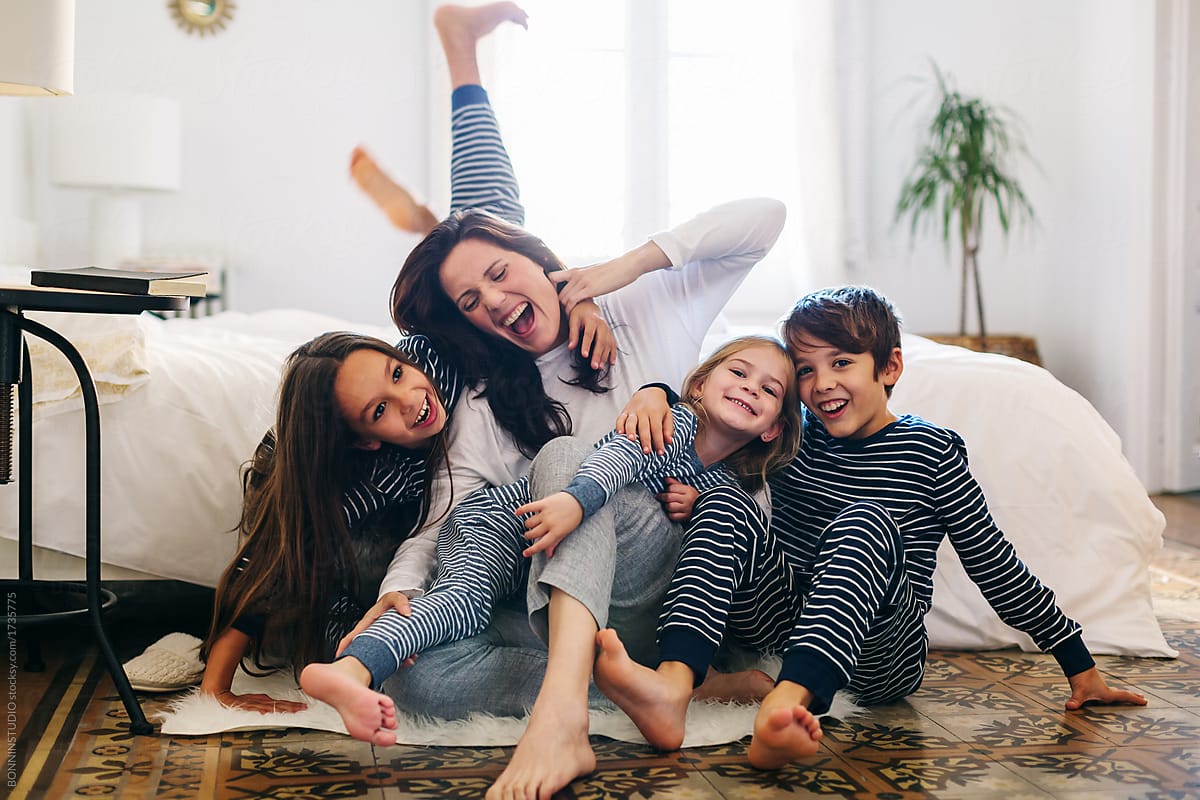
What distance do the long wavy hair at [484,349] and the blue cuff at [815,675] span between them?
0.52m

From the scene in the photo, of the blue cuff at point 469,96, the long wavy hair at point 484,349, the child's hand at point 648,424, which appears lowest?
the child's hand at point 648,424

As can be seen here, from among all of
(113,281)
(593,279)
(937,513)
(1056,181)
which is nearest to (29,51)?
(113,281)

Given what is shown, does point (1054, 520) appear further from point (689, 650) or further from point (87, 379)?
point (87, 379)

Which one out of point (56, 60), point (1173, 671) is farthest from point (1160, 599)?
point (56, 60)

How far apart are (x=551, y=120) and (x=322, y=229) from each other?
991mm

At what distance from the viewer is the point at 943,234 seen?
4.50 m

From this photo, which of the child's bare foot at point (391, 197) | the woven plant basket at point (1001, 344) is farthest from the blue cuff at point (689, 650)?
the woven plant basket at point (1001, 344)

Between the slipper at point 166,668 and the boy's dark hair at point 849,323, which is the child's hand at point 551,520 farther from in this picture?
the slipper at point 166,668

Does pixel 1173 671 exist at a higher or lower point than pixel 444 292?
lower

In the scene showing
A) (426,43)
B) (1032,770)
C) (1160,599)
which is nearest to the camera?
(1032,770)

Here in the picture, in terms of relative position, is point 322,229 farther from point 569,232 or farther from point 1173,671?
point 1173,671

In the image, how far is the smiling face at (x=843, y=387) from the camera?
1.65 metres

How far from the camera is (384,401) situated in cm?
159

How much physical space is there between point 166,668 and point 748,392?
962 millimetres
